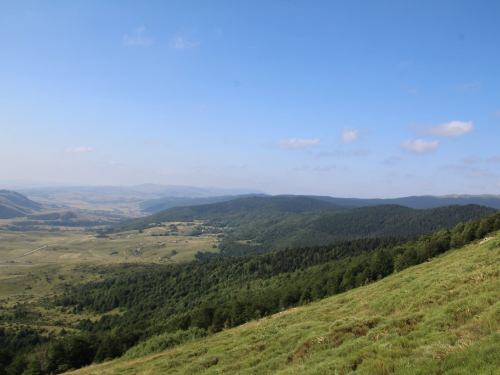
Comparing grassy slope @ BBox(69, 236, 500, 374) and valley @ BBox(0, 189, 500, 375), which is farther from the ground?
grassy slope @ BBox(69, 236, 500, 374)

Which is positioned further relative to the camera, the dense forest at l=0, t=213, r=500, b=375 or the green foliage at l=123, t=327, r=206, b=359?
the dense forest at l=0, t=213, r=500, b=375

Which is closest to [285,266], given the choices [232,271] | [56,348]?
[232,271]

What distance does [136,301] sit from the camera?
474 feet

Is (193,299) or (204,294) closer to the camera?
(193,299)

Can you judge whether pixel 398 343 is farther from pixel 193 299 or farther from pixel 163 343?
pixel 193 299

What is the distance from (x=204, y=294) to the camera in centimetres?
13588

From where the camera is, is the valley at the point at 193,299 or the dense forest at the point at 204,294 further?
the dense forest at the point at 204,294

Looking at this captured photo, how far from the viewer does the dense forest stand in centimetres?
5409

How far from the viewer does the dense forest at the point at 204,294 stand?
177ft

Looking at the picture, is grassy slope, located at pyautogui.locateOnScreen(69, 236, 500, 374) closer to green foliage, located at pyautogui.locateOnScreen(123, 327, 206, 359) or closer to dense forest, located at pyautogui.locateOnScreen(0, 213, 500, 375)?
green foliage, located at pyautogui.locateOnScreen(123, 327, 206, 359)

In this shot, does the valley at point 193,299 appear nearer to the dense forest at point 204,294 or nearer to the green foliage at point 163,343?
the green foliage at point 163,343

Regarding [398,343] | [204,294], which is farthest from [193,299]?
[398,343]

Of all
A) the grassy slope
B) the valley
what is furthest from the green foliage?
the grassy slope

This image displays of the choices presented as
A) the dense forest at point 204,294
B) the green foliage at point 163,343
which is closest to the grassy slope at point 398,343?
the green foliage at point 163,343
